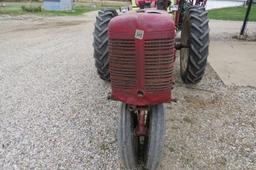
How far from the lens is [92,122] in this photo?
4.29 metres

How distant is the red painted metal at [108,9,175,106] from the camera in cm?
278

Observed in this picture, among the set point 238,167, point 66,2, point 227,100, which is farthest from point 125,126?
point 66,2

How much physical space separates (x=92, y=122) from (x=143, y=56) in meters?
1.72

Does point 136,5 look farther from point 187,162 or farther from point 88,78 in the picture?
point 187,162

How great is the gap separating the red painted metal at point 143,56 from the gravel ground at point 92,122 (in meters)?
0.85

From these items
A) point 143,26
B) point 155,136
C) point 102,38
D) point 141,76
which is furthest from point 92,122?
point 143,26

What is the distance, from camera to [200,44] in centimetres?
472

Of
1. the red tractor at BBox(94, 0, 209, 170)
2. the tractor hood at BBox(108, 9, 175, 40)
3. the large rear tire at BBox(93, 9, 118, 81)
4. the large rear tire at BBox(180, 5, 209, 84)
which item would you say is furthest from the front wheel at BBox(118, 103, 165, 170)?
the large rear tire at BBox(180, 5, 209, 84)

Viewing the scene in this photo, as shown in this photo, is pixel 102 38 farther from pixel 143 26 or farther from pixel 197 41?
pixel 143 26

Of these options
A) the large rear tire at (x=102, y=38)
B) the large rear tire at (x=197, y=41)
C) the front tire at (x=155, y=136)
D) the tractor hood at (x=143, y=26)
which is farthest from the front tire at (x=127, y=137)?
the large rear tire at (x=197, y=41)

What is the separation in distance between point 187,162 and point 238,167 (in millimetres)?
490

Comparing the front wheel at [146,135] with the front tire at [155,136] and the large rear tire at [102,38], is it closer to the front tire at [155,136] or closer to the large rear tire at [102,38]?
the front tire at [155,136]

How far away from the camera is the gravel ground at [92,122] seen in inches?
138

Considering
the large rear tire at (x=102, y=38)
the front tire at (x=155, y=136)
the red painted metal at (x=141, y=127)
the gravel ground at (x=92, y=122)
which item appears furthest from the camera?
the large rear tire at (x=102, y=38)
